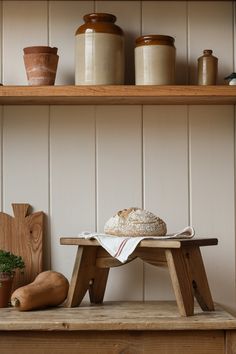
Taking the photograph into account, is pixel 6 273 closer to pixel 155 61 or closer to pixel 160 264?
pixel 160 264

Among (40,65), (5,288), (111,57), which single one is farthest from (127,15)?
(5,288)

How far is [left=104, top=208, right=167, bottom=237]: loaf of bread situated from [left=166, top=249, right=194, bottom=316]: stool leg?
0.10m

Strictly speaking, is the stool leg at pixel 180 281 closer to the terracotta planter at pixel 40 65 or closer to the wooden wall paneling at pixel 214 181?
the wooden wall paneling at pixel 214 181

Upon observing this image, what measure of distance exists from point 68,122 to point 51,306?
0.58m

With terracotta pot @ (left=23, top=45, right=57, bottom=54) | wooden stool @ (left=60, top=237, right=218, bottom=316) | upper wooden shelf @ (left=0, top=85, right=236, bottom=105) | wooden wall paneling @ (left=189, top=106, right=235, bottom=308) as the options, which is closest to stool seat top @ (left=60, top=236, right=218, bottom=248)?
wooden stool @ (left=60, top=237, right=218, bottom=316)

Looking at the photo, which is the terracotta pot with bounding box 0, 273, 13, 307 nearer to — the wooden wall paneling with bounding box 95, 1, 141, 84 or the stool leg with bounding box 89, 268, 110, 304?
the stool leg with bounding box 89, 268, 110, 304

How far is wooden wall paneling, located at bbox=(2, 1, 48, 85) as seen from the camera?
7.05 ft

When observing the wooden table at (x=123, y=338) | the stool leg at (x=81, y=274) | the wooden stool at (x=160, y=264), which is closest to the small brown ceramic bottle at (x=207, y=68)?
the wooden stool at (x=160, y=264)

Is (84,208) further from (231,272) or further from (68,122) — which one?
(231,272)

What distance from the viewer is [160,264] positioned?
1877mm

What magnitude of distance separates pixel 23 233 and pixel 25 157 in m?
0.24

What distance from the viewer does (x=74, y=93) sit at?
6.27 ft

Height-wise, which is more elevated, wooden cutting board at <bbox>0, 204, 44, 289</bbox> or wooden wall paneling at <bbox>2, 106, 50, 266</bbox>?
wooden wall paneling at <bbox>2, 106, 50, 266</bbox>

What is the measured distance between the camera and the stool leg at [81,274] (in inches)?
75.9
